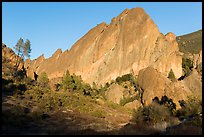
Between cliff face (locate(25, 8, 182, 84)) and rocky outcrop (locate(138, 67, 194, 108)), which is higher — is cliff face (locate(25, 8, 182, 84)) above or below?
above

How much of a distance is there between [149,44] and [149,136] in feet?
219

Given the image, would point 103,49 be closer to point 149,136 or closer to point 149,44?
point 149,44

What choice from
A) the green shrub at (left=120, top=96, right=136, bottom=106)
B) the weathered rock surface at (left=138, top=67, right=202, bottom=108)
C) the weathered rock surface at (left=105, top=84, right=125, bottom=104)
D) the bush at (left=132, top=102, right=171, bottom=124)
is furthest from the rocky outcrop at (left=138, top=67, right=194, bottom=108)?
the bush at (left=132, top=102, right=171, bottom=124)

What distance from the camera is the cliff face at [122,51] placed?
80.2 m

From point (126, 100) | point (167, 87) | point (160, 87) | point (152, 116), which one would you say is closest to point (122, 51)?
point (126, 100)

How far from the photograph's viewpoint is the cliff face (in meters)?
80.2

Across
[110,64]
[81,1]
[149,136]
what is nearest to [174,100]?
[149,136]

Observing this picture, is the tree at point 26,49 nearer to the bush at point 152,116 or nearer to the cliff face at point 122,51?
the cliff face at point 122,51

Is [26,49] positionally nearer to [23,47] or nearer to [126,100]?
[23,47]

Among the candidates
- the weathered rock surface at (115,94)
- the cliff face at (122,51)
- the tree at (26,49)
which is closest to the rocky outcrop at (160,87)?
the weathered rock surface at (115,94)

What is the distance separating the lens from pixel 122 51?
86688mm

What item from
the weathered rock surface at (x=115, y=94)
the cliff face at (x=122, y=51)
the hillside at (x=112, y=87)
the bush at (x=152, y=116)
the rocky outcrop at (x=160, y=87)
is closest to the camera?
the hillside at (x=112, y=87)

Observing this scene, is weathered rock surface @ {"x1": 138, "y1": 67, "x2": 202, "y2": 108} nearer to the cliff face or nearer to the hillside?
the hillside

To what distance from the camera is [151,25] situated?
85.0 metres
